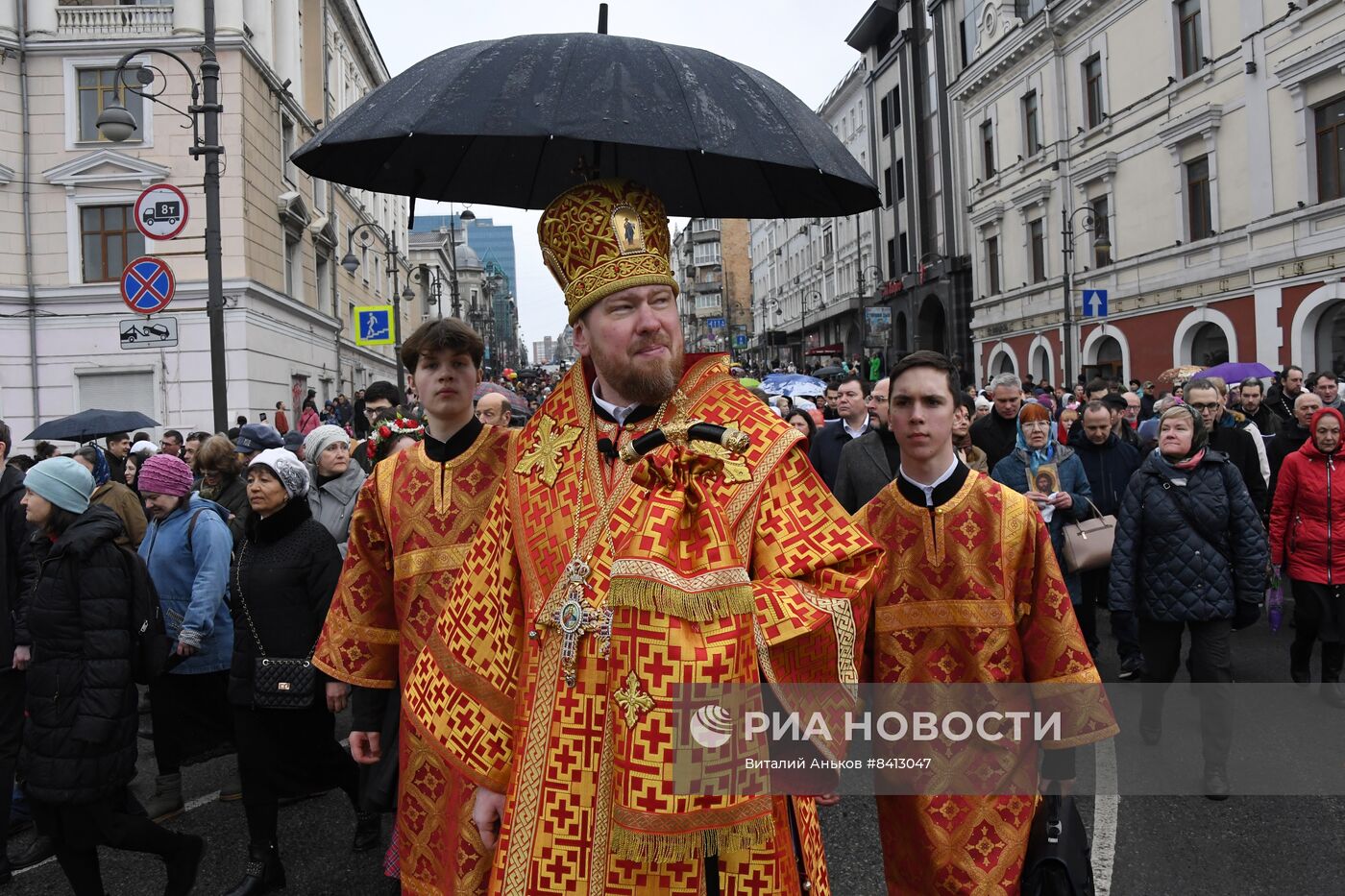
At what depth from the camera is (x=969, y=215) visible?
124 ft

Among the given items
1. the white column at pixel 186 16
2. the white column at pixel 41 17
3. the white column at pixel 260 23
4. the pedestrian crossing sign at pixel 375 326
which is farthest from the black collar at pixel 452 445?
the white column at pixel 260 23

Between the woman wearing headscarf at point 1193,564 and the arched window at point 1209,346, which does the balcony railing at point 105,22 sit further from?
the arched window at point 1209,346

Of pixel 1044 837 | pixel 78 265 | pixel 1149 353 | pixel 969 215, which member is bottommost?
pixel 1044 837

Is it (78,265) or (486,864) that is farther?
(78,265)

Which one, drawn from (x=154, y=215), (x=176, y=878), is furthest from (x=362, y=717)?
(x=154, y=215)

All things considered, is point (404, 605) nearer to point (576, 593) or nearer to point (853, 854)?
point (576, 593)

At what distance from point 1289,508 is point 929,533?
488 cm

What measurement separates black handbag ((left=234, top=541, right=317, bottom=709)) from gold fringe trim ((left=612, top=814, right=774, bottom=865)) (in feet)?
9.63

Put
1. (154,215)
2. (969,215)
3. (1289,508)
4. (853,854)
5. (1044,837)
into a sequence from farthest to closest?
1. (969,215)
2. (154,215)
3. (1289,508)
4. (853,854)
5. (1044,837)

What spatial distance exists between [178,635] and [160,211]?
672 centimetres

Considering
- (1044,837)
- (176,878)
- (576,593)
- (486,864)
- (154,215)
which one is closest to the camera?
(576,593)

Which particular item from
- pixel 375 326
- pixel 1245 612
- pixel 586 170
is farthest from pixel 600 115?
pixel 375 326

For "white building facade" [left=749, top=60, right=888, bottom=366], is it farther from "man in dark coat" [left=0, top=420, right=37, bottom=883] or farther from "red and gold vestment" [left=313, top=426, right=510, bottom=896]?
"red and gold vestment" [left=313, top=426, right=510, bottom=896]

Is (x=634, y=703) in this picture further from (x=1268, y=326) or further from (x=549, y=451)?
(x=1268, y=326)
